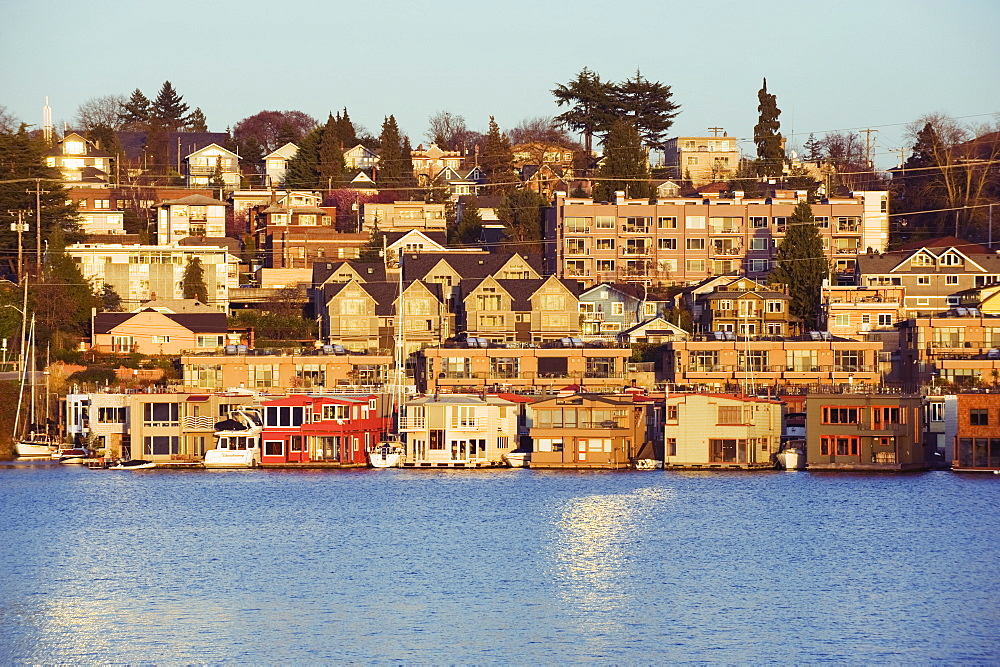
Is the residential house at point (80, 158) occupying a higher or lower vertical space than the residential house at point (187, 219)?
higher

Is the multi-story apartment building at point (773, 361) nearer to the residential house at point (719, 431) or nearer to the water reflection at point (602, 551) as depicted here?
the residential house at point (719, 431)

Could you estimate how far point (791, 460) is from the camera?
71.3 metres

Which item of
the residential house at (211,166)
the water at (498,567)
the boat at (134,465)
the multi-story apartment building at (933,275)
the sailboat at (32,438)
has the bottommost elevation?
the water at (498,567)

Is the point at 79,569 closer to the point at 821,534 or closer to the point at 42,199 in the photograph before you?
the point at 821,534

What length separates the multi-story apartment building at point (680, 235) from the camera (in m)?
107

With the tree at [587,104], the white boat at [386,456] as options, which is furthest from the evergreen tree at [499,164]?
the white boat at [386,456]

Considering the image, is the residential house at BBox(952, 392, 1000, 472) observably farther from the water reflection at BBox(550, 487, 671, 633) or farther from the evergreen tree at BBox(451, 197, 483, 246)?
the evergreen tree at BBox(451, 197, 483, 246)

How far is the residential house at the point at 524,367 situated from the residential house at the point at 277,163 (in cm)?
5089

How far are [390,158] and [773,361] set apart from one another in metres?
50.4

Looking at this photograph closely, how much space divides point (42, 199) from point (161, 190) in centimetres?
2696

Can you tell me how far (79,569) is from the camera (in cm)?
5025

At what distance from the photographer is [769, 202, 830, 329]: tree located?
9669 centimetres

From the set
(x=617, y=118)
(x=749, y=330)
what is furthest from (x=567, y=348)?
(x=617, y=118)

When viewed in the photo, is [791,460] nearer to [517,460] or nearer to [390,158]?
[517,460]
